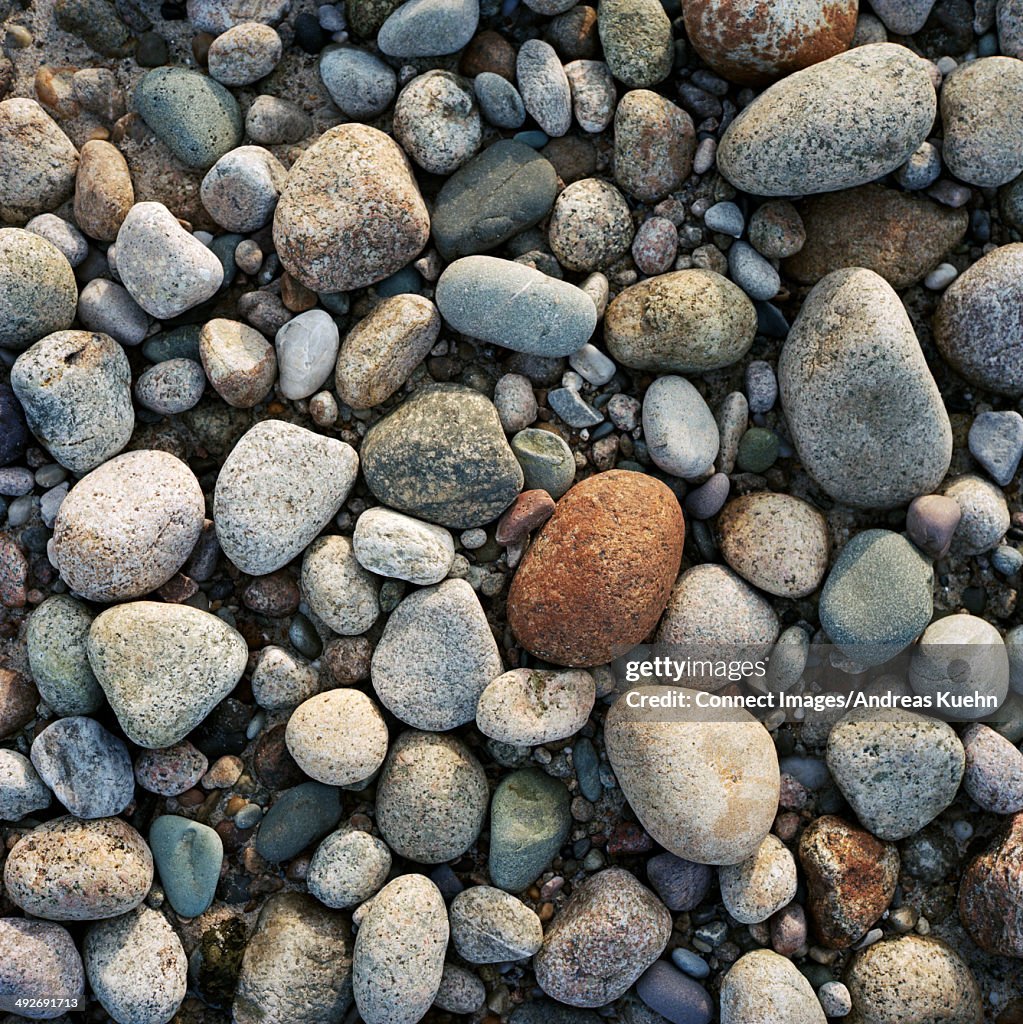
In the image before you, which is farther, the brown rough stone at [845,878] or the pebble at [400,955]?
the brown rough stone at [845,878]

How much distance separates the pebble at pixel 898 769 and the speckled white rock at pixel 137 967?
219 centimetres

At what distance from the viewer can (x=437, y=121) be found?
2.74m

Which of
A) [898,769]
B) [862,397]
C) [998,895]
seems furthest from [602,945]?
[862,397]

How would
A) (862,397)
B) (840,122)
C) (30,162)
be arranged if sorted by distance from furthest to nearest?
(30,162) → (862,397) → (840,122)

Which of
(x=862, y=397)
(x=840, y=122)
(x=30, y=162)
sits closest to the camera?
(x=840, y=122)

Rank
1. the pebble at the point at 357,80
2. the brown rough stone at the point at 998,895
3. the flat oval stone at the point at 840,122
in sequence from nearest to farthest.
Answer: the flat oval stone at the point at 840,122 < the brown rough stone at the point at 998,895 < the pebble at the point at 357,80

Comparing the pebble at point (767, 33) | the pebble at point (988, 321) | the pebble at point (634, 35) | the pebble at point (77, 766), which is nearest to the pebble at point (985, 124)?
the pebble at point (988, 321)

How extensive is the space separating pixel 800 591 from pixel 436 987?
1.67m

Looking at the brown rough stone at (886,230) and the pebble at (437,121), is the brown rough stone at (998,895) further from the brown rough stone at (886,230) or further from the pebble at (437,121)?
the pebble at (437,121)

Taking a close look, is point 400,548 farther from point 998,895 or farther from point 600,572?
point 998,895

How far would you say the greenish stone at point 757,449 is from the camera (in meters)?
2.82

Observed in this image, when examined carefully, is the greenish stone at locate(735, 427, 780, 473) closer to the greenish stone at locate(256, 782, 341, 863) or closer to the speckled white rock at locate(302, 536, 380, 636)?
the speckled white rock at locate(302, 536, 380, 636)

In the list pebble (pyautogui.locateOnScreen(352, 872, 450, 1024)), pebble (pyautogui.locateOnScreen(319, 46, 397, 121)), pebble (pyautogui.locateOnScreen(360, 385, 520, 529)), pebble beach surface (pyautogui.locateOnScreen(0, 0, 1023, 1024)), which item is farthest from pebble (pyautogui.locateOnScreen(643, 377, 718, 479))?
pebble (pyautogui.locateOnScreen(352, 872, 450, 1024))

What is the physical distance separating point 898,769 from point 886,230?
1.72 meters
